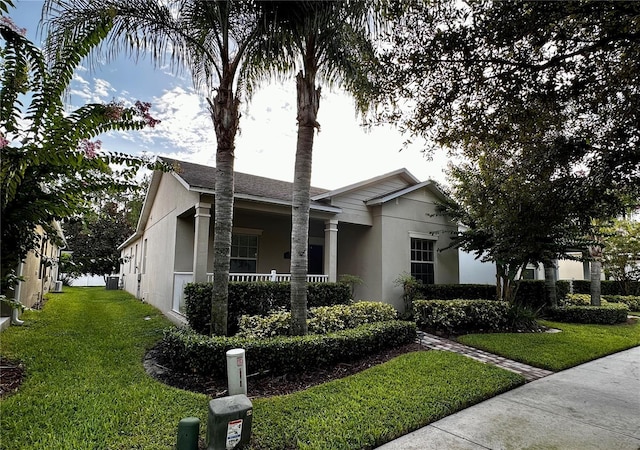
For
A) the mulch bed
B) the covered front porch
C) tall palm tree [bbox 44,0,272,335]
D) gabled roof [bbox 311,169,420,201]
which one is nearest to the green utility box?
the mulch bed

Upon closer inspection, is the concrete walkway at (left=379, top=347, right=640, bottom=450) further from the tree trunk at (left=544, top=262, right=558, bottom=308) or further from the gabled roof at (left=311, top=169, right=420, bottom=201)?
the tree trunk at (left=544, top=262, right=558, bottom=308)

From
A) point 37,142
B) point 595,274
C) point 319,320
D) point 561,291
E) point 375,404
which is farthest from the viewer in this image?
point 561,291

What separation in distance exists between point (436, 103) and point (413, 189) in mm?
7279

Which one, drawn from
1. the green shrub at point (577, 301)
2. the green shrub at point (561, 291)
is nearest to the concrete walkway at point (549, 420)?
the green shrub at point (577, 301)

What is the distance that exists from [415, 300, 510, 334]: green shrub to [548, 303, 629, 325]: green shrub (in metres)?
4.05

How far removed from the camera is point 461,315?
31.6 ft

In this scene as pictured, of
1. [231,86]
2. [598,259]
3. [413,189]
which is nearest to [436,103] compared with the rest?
[231,86]

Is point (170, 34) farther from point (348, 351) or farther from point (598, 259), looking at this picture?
point (598, 259)

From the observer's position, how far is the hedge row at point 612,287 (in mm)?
18078

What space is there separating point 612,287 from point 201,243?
21390 millimetres

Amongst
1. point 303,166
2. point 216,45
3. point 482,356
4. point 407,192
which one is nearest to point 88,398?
point 303,166

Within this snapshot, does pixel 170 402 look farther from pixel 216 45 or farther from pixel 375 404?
pixel 216 45

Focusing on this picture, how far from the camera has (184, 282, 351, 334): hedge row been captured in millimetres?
7875

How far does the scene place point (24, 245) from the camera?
12.1 feet
